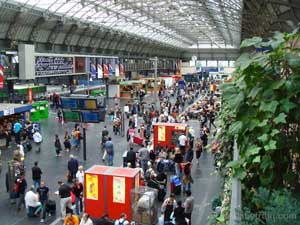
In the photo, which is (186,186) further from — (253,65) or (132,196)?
(253,65)

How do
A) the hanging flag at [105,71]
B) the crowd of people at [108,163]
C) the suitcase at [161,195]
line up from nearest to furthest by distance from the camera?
the crowd of people at [108,163] → the suitcase at [161,195] → the hanging flag at [105,71]

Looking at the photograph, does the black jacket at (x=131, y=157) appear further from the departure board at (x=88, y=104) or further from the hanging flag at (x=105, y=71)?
the hanging flag at (x=105, y=71)

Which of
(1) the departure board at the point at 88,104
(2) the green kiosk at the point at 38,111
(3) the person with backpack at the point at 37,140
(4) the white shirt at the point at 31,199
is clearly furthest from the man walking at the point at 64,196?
(2) the green kiosk at the point at 38,111

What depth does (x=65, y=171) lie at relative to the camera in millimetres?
16469

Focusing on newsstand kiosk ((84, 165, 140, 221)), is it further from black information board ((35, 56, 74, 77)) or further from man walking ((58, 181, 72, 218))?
black information board ((35, 56, 74, 77))

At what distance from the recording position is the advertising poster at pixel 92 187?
11234 mm

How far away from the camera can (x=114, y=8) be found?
49594mm

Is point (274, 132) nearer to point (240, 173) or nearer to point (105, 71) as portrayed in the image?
point (240, 173)

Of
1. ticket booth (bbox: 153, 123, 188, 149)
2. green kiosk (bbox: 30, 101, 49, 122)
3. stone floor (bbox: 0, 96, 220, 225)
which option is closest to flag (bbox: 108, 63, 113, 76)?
green kiosk (bbox: 30, 101, 49, 122)

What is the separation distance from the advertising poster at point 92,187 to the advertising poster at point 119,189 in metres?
0.59

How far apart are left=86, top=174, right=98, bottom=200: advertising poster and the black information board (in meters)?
21.2

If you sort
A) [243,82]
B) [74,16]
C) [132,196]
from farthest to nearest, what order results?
[74,16] → [132,196] → [243,82]

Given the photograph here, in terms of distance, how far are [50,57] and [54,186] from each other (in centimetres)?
2061

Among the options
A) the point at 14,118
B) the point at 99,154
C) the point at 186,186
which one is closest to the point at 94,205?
the point at 186,186
